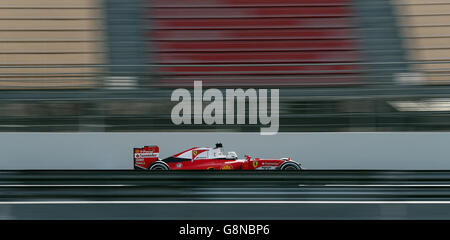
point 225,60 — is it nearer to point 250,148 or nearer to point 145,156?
point 250,148

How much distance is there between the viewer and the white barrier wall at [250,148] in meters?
6.34

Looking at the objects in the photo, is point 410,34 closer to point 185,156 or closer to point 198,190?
point 185,156

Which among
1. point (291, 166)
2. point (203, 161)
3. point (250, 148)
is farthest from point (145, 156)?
point (291, 166)

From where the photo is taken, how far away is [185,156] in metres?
6.43

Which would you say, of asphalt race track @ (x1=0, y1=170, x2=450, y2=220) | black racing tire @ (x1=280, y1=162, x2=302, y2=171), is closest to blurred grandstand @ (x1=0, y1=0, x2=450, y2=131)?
black racing tire @ (x1=280, y1=162, x2=302, y2=171)

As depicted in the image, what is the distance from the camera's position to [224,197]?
400 cm

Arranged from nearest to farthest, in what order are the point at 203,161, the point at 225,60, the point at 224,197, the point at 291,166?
the point at 224,197 < the point at 203,161 < the point at 291,166 < the point at 225,60

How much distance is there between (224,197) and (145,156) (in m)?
2.66

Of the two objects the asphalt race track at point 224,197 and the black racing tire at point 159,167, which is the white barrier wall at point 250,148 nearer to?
the black racing tire at point 159,167

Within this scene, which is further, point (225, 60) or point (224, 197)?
point (225, 60)

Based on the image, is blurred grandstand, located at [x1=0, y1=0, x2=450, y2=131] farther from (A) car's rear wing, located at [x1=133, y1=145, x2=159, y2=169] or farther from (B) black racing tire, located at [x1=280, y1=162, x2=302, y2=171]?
(B) black racing tire, located at [x1=280, y1=162, x2=302, y2=171]

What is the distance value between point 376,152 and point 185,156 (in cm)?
251

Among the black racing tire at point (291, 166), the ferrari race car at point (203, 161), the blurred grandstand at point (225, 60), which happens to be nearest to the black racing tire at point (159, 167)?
the ferrari race car at point (203, 161)

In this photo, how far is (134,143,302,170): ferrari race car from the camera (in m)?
6.24
